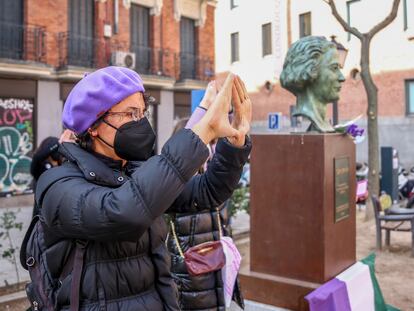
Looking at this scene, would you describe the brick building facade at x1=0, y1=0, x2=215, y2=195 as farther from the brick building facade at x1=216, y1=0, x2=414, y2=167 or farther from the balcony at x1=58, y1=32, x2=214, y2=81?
the brick building facade at x1=216, y1=0, x2=414, y2=167

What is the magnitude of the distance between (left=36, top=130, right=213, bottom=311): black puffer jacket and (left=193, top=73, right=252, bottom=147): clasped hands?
59 millimetres

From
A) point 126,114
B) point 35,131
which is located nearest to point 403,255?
point 126,114

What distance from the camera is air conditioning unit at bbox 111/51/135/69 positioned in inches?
596

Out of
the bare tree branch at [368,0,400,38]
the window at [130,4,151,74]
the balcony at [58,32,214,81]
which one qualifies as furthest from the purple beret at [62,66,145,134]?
the window at [130,4,151,74]

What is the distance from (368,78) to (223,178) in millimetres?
9205

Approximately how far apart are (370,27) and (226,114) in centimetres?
1735

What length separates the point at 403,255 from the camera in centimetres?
703

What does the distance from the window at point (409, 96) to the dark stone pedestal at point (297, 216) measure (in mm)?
16693

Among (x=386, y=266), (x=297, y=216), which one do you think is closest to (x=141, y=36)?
(x=386, y=266)

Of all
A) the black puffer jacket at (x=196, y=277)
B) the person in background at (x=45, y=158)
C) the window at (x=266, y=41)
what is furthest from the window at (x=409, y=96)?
the black puffer jacket at (x=196, y=277)

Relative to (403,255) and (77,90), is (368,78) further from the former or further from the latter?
(77,90)

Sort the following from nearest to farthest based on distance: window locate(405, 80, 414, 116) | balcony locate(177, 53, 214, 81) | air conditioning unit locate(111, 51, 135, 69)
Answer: air conditioning unit locate(111, 51, 135, 69) → balcony locate(177, 53, 214, 81) → window locate(405, 80, 414, 116)

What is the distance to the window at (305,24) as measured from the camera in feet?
46.7

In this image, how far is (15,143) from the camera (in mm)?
13469
